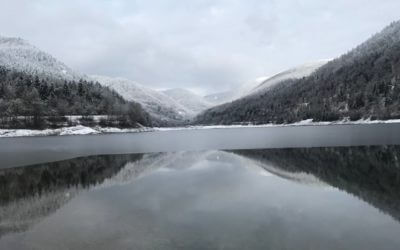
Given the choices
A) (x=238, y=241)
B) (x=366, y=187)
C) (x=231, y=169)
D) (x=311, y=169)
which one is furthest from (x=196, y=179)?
(x=238, y=241)

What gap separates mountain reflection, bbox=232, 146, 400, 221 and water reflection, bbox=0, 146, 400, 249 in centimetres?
10

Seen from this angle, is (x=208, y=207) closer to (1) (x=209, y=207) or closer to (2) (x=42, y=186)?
(1) (x=209, y=207)

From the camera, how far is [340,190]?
3033cm

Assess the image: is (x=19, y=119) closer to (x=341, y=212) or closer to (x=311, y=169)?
(x=311, y=169)

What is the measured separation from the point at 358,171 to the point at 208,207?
19728mm

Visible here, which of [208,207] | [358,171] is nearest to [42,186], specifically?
[208,207]

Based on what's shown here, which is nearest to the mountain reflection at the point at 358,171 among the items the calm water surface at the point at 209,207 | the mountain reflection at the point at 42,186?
the calm water surface at the point at 209,207

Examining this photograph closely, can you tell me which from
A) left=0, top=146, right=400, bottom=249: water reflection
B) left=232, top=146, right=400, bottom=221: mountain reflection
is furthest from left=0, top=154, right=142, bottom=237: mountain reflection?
left=232, top=146, right=400, bottom=221: mountain reflection

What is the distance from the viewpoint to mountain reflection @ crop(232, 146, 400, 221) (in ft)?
87.4

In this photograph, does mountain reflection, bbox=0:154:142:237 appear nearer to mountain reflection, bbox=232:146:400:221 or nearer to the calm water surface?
the calm water surface

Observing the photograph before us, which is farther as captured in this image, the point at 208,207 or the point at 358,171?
the point at 358,171

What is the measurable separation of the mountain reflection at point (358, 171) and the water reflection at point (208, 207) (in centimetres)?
10

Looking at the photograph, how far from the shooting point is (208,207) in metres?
26.2

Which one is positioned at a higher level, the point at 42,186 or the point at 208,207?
the point at 42,186
